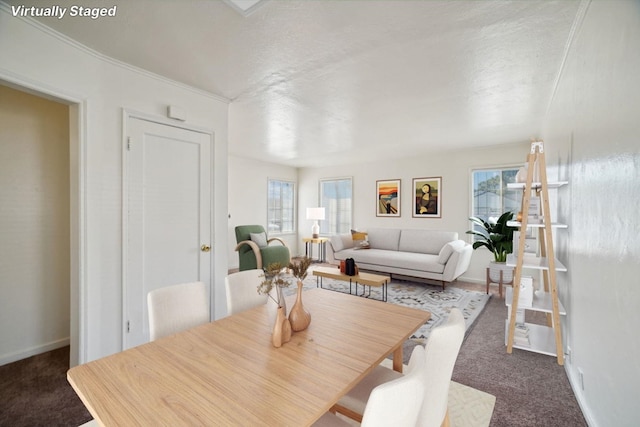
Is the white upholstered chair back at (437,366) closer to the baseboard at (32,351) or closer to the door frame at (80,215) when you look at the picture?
the door frame at (80,215)

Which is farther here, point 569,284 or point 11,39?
point 569,284

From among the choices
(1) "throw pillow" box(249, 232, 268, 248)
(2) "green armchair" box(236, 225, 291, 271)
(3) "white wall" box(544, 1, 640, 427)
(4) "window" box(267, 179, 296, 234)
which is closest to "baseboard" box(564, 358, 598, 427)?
(3) "white wall" box(544, 1, 640, 427)

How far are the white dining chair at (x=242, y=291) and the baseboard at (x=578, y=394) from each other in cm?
211

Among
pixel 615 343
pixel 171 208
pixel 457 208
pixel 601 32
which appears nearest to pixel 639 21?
pixel 601 32

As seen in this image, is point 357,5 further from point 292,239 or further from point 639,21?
point 292,239

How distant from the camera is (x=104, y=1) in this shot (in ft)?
5.33

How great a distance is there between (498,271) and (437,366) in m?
3.78

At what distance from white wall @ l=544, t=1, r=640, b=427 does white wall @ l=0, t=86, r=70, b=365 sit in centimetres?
398

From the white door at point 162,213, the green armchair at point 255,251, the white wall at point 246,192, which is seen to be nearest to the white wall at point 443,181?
the white wall at point 246,192

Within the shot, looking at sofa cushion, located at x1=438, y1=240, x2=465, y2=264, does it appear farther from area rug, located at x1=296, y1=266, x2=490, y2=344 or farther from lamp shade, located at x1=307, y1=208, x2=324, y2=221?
lamp shade, located at x1=307, y1=208, x2=324, y2=221

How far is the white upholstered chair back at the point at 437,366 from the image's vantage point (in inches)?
42.1

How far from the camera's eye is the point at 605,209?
145cm

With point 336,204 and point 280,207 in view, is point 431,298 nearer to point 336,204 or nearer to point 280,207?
point 336,204

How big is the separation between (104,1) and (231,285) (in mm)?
1833
